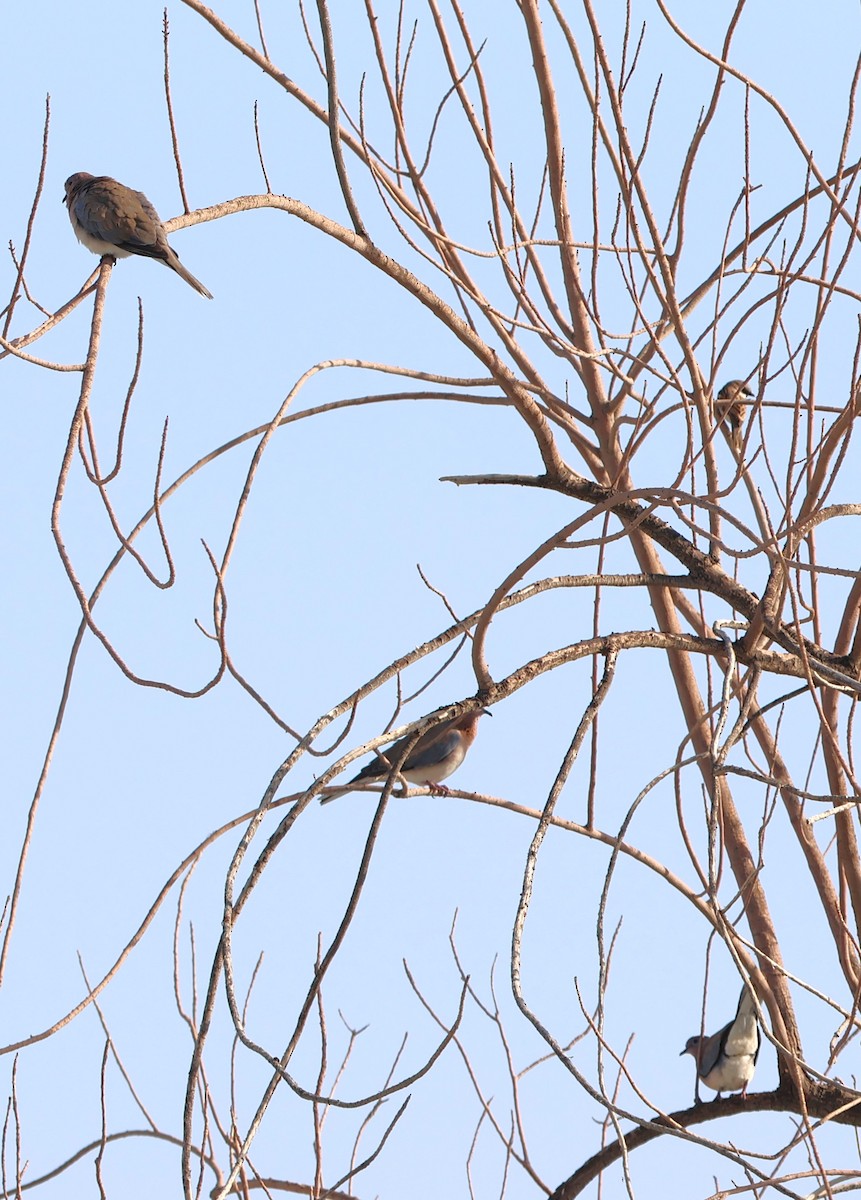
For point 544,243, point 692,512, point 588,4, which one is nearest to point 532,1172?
point 692,512

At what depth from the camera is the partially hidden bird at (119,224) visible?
569 cm

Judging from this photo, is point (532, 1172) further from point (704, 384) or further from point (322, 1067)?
point (704, 384)

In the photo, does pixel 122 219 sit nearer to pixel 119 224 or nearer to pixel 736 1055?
pixel 119 224

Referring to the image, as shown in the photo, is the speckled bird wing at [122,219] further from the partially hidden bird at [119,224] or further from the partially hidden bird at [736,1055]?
the partially hidden bird at [736,1055]

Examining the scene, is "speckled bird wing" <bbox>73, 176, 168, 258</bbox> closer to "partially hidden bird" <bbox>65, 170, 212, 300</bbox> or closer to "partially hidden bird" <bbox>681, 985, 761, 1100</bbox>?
"partially hidden bird" <bbox>65, 170, 212, 300</bbox>

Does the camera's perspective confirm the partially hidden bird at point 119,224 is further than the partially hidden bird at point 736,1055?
No

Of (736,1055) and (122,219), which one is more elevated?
(122,219)

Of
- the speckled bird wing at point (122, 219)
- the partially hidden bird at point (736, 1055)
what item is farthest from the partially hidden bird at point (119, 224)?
the partially hidden bird at point (736, 1055)

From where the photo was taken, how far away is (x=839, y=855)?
11.7 ft

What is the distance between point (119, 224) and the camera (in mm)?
5742

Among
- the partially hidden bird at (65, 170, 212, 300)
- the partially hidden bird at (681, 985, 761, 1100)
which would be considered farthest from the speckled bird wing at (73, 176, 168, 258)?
the partially hidden bird at (681, 985, 761, 1100)

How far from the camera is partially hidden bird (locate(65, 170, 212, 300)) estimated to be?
569 cm

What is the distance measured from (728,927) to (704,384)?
103 cm

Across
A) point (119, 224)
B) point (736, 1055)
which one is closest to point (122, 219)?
point (119, 224)
